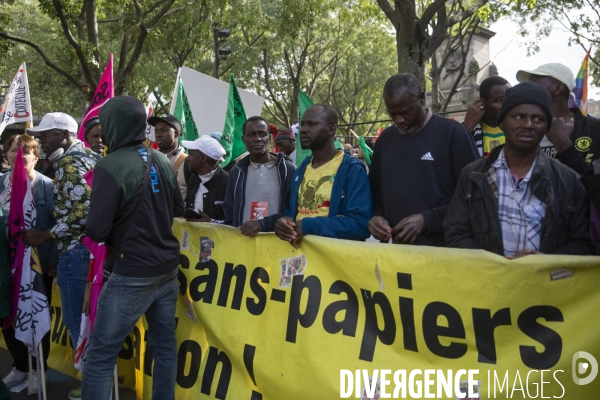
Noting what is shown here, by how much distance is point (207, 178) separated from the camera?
532cm

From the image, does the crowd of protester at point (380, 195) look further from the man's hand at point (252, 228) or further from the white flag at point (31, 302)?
the white flag at point (31, 302)

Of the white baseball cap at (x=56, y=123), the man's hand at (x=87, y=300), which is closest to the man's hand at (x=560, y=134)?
the man's hand at (x=87, y=300)

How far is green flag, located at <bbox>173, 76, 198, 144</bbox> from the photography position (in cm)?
806

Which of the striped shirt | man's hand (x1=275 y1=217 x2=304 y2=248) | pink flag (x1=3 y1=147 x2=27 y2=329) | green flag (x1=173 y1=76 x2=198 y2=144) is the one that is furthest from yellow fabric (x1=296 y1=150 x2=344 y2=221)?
green flag (x1=173 y1=76 x2=198 y2=144)

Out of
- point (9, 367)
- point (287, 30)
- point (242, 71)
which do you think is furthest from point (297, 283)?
point (242, 71)

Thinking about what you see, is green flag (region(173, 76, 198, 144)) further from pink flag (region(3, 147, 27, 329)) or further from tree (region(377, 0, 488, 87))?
tree (region(377, 0, 488, 87))

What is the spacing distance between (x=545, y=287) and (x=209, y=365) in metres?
2.36

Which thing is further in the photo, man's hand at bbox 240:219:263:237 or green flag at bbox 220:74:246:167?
green flag at bbox 220:74:246:167

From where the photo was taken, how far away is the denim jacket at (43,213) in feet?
16.2

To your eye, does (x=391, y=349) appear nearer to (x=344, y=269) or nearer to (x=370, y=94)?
(x=344, y=269)

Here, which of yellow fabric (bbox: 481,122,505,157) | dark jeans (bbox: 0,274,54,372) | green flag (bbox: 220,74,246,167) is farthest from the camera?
green flag (bbox: 220,74,246,167)

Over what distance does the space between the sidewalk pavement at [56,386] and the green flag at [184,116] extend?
138 inches

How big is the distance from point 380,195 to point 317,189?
16.8 inches

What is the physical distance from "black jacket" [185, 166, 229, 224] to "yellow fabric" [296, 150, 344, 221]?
1358 mm
